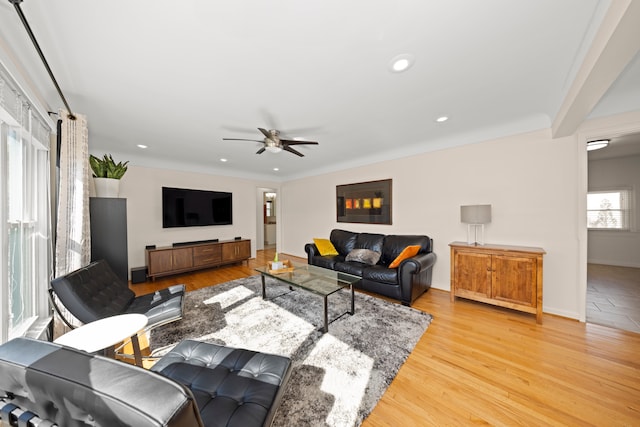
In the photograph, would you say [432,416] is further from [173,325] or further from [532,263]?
[173,325]

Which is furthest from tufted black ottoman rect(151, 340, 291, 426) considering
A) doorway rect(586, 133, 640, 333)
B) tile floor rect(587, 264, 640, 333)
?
doorway rect(586, 133, 640, 333)

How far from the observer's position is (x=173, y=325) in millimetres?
2479

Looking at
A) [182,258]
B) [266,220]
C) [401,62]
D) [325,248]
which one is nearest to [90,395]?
[401,62]

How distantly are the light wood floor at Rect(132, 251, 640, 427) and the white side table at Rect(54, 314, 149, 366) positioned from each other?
161 centimetres

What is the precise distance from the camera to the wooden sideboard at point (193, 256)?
4.11 m

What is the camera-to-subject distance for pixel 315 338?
7.22 feet

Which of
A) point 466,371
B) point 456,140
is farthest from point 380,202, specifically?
point 466,371

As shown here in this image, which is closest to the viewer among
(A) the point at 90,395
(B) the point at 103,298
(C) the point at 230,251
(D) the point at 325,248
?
(A) the point at 90,395

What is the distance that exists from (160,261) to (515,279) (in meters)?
5.61

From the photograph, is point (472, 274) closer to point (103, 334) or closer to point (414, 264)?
point (414, 264)

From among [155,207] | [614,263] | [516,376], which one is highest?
[155,207]

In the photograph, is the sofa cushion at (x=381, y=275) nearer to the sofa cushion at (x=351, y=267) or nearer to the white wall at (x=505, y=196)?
the sofa cushion at (x=351, y=267)

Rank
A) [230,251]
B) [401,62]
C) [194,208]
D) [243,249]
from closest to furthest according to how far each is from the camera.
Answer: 1. [401,62]
2. [194,208]
3. [230,251]
4. [243,249]

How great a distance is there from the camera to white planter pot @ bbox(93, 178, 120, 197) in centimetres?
288
